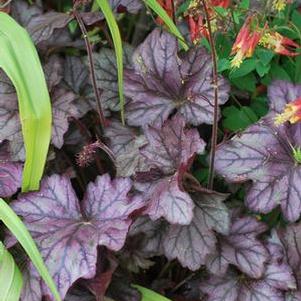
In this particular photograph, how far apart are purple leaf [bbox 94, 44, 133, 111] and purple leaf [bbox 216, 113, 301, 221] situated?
285 millimetres

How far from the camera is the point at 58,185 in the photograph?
119 centimetres

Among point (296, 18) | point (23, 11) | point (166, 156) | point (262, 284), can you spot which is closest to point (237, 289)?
point (262, 284)

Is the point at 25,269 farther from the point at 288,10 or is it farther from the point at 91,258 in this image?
the point at 288,10

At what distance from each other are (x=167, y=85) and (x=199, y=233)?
305 millimetres

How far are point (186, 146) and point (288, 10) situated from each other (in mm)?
468

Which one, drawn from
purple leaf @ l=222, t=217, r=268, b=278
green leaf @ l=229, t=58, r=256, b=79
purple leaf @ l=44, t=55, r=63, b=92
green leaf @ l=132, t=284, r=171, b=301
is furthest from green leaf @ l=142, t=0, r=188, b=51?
green leaf @ l=132, t=284, r=171, b=301

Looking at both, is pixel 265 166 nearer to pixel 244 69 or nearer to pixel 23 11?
pixel 244 69

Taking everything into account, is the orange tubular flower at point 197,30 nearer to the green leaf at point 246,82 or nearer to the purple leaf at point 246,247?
the green leaf at point 246,82

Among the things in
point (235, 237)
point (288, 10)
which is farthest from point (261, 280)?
point (288, 10)

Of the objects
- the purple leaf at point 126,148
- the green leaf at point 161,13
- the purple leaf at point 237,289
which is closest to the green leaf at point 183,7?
the green leaf at point 161,13

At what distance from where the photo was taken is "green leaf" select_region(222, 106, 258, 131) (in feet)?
4.59

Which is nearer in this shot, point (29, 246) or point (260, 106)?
point (29, 246)

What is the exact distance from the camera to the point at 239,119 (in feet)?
4.60

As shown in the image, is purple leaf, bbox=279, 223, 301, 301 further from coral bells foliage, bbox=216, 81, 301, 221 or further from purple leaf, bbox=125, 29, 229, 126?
purple leaf, bbox=125, 29, 229, 126
